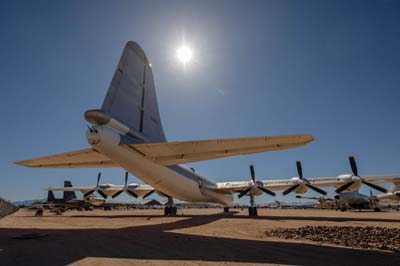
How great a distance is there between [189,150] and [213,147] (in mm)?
1149

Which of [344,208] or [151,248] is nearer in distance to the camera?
[151,248]

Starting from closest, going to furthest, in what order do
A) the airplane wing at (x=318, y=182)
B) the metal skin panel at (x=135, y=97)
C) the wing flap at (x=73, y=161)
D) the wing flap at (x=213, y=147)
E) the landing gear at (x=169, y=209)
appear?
the wing flap at (x=213, y=147) < the metal skin panel at (x=135, y=97) < the wing flap at (x=73, y=161) < the airplane wing at (x=318, y=182) < the landing gear at (x=169, y=209)

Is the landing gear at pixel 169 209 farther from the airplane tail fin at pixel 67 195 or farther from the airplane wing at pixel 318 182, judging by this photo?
the airplane tail fin at pixel 67 195

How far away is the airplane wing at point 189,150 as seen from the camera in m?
8.49

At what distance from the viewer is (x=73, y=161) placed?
12.6 m

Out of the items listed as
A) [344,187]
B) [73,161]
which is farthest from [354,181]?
[73,161]

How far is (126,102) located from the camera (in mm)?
11570

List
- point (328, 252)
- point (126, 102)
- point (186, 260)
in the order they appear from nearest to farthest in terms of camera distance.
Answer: point (186, 260), point (328, 252), point (126, 102)

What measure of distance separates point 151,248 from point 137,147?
17.7ft

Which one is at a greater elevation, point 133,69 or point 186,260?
point 133,69

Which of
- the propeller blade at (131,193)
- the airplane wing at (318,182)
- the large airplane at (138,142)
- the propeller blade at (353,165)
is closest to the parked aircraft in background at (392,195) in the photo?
the airplane wing at (318,182)

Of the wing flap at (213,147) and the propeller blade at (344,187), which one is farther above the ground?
the wing flap at (213,147)

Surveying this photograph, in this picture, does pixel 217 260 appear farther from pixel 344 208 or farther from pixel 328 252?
pixel 344 208

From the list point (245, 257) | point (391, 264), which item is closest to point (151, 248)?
point (245, 257)
